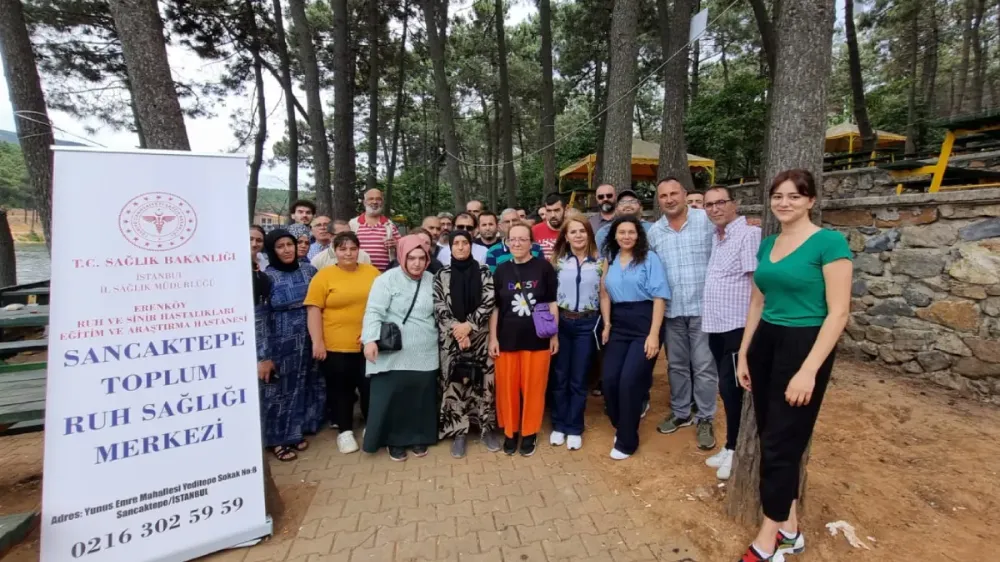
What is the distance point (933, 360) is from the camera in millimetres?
4035

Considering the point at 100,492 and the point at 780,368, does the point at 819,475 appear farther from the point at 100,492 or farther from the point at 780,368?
the point at 100,492

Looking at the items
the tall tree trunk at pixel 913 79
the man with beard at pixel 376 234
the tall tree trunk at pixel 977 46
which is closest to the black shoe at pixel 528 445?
the man with beard at pixel 376 234

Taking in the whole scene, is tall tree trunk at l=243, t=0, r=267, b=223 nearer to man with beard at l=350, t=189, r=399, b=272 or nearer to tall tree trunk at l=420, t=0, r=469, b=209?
tall tree trunk at l=420, t=0, r=469, b=209

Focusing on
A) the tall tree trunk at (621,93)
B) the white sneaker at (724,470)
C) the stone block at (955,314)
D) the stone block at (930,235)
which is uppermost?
the tall tree trunk at (621,93)

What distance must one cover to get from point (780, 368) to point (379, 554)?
2.10 m

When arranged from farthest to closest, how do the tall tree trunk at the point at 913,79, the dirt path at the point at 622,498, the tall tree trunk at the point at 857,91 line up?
the tall tree trunk at the point at 913,79, the tall tree trunk at the point at 857,91, the dirt path at the point at 622,498

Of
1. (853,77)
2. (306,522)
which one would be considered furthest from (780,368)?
(853,77)

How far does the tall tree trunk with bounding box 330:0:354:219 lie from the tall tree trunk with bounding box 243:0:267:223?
509 centimetres

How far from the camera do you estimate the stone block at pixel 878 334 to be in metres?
4.39

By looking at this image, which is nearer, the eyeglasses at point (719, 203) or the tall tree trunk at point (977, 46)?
the eyeglasses at point (719, 203)

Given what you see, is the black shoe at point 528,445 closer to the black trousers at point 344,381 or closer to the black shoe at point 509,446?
the black shoe at point 509,446

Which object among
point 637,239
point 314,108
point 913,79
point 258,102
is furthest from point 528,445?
point 913,79

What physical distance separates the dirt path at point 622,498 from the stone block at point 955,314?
2.16ft

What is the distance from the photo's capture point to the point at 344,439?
3.48 meters
